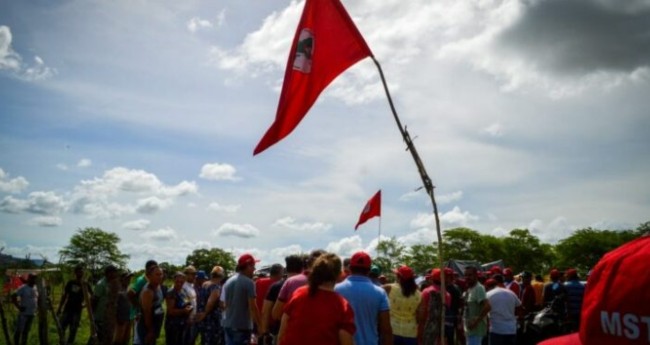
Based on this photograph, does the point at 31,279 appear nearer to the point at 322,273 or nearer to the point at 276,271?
the point at 276,271

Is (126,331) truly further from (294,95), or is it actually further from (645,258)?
(645,258)

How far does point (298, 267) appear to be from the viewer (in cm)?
678

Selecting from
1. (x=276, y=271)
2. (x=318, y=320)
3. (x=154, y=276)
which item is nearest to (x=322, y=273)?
(x=318, y=320)

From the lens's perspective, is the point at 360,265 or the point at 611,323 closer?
the point at 611,323

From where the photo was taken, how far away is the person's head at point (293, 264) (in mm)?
6730

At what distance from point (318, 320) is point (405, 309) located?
12.0 ft

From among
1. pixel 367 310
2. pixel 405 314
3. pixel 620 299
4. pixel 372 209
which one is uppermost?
pixel 372 209

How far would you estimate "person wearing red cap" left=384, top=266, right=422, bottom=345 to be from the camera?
7.21 metres

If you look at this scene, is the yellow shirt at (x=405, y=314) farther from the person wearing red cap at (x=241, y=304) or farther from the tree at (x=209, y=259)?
the tree at (x=209, y=259)

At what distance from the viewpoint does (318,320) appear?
3912 mm

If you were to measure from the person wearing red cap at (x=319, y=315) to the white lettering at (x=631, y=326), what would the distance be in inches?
114

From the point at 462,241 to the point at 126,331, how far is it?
90.3 meters

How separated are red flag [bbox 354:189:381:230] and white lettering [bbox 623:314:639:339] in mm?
10437

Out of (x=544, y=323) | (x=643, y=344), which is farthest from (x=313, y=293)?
(x=544, y=323)
